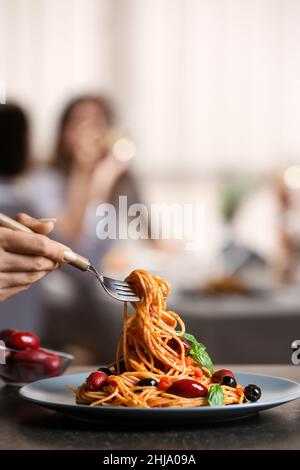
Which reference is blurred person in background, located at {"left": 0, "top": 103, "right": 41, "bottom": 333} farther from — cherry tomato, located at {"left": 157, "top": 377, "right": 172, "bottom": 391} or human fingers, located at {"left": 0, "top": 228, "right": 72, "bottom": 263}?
cherry tomato, located at {"left": 157, "top": 377, "right": 172, "bottom": 391}

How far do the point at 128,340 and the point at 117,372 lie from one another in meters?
0.05

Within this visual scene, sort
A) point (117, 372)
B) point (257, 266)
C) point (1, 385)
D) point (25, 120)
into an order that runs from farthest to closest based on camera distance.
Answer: point (25, 120)
point (257, 266)
point (1, 385)
point (117, 372)

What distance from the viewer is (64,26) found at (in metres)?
5.95

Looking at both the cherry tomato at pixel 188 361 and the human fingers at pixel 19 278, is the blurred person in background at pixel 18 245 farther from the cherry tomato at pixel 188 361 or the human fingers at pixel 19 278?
the cherry tomato at pixel 188 361

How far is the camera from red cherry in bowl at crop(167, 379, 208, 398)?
1001 mm

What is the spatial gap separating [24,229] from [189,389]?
31 cm

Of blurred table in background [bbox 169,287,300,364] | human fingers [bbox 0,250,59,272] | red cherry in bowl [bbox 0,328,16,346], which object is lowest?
blurred table in background [bbox 169,287,300,364]

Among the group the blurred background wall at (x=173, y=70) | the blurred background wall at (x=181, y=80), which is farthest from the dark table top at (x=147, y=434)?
the blurred background wall at (x=173, y=70)

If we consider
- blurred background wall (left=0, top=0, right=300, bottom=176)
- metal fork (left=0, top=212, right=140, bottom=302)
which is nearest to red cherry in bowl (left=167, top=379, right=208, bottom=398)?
metal fork (left=0, top=212, right=140, bottom=302)

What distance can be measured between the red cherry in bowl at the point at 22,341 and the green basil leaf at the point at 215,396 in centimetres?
40

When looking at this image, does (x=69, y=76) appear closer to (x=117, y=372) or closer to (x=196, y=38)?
(x=196, y=38)

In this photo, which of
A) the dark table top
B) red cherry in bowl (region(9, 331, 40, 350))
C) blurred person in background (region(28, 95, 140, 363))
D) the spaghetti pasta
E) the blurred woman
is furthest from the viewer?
the blurred woman

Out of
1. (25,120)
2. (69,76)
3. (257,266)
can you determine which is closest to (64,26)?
(69,76)

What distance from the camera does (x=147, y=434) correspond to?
955mm
